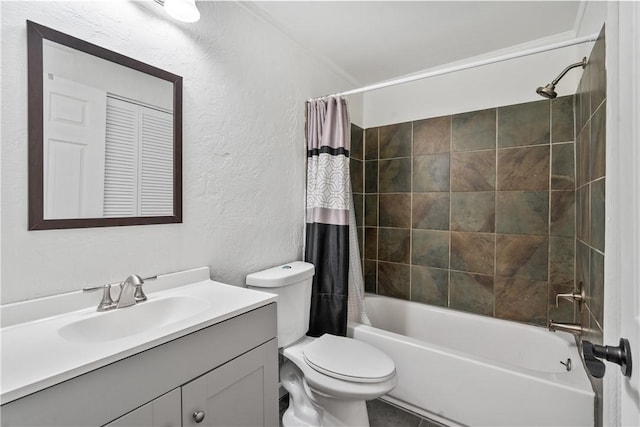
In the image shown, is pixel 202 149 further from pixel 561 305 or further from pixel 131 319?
pixel 561 305

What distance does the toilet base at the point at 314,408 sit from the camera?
4.58 ft

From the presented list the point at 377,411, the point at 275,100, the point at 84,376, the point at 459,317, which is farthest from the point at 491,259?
the point at 84,376

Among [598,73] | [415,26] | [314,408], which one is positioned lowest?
[314,408]

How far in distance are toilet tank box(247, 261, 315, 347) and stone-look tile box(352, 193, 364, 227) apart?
1017mm

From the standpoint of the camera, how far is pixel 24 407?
22.4 inches

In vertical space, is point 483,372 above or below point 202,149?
below

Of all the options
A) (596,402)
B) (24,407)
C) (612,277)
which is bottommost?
(596,402)

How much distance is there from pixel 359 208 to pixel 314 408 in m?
1.60

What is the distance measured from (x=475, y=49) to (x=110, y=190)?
2.40m

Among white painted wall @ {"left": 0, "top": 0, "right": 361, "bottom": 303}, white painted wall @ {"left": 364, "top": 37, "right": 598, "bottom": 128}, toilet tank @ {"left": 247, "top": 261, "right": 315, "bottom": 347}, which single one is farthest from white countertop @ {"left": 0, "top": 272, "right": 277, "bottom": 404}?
white painted wall @ {"left": 364, "top": 37, "right": 598, "bottom": 128}

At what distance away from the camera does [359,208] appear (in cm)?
261

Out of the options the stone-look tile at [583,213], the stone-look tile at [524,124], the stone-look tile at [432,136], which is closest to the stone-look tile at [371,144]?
the stone-look tile at [432,136]

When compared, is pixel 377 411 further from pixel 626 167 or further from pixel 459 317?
pixel 626 167

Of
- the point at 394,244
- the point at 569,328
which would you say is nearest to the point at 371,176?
the point at 394,244
